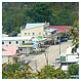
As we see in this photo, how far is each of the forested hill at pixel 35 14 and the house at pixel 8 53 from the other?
13 centimetres

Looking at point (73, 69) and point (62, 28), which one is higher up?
point (62, 28)

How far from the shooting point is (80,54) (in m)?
2.33

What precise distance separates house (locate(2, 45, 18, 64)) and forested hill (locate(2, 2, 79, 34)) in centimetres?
13

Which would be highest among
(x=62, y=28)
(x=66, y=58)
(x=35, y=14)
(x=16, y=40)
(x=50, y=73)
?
(x=35, y=14)

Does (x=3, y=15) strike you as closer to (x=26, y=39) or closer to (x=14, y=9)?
(x=14, y=9)

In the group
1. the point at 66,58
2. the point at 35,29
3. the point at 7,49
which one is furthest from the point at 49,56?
the point at 7,49

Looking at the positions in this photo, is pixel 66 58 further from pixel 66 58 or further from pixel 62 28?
pixel 62 28

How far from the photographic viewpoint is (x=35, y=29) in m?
2.36

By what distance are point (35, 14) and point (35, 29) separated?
0.44 ft

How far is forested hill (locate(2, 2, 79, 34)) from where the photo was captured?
2.35 meters

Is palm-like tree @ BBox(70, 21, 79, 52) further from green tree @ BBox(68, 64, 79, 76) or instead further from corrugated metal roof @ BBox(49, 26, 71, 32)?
green tree @ BBox(68, 64, 79, 76)

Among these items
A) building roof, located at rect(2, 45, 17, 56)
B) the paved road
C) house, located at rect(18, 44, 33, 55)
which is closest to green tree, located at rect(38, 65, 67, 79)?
the paved road

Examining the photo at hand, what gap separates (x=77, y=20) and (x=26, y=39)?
474 millimetres

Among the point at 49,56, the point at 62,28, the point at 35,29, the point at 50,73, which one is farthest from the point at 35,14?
the point at 50,73
